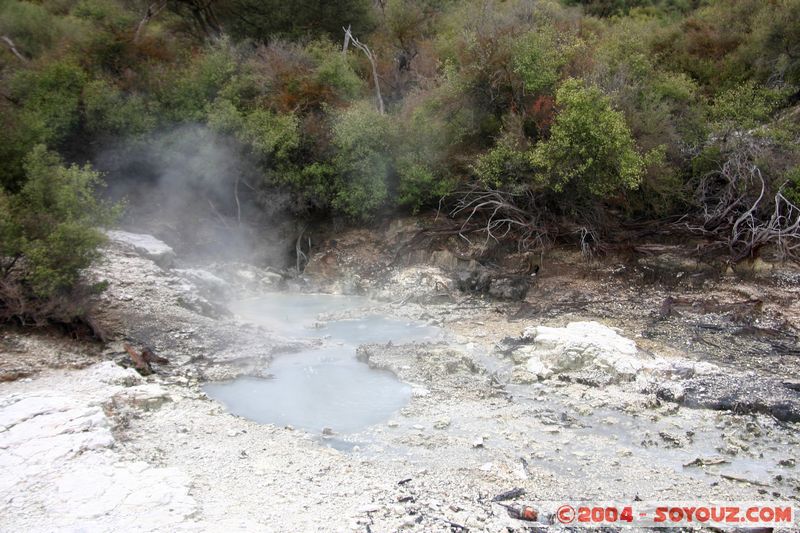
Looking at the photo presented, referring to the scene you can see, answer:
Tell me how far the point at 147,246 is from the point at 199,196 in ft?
14.9

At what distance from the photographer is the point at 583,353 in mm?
12109

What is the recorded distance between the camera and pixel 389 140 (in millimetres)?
20219

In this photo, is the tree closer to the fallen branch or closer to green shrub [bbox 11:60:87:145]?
green shrub [bbox 11:60:87:145]

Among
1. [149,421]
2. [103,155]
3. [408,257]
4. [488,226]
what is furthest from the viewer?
[103,155]

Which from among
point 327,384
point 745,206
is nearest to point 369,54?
point 745,206

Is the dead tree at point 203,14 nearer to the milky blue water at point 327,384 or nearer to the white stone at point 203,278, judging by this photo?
the white stone at point 203,278

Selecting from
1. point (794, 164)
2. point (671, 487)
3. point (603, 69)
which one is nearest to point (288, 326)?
point (671, 487)

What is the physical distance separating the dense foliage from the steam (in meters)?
0.59

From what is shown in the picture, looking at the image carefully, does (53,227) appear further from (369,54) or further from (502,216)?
(369,54)

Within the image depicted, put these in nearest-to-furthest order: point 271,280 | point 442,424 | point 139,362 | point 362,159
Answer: point 442,424, point 139,362, point 271,280, point 362,159

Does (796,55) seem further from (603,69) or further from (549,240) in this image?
(549,240)

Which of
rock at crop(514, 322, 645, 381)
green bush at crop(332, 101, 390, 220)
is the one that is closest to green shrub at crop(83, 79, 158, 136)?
green bush at crop(332, 101, 390, 220)

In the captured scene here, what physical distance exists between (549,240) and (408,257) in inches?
176

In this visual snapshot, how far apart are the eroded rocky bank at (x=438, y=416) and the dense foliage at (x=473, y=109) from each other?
2624 millimetres
